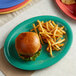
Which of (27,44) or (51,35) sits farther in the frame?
(51,35)

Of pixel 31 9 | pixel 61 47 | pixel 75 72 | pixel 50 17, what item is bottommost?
pixel 75 72

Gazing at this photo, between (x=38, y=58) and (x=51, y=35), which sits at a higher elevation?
(x=51, y=35)

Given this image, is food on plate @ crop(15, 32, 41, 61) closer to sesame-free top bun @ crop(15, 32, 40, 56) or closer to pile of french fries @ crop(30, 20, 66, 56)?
sesame-free top bun @ crop(15, 32, 40, 56)

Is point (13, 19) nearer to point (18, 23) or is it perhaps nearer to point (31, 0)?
point (18, 23)

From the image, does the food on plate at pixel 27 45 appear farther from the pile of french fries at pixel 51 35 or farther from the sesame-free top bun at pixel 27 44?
the pile of french fries at pixel 51 35

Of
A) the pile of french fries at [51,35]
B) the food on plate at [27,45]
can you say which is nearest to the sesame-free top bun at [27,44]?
the food on plate at [27,45]

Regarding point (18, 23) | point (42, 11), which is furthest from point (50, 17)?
point (18, 23)

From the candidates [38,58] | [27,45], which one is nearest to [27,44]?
[27,45]

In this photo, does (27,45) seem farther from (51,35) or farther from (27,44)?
(51,35)

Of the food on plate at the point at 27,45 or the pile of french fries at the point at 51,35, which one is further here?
the pile of french fries at the point at 51,35
